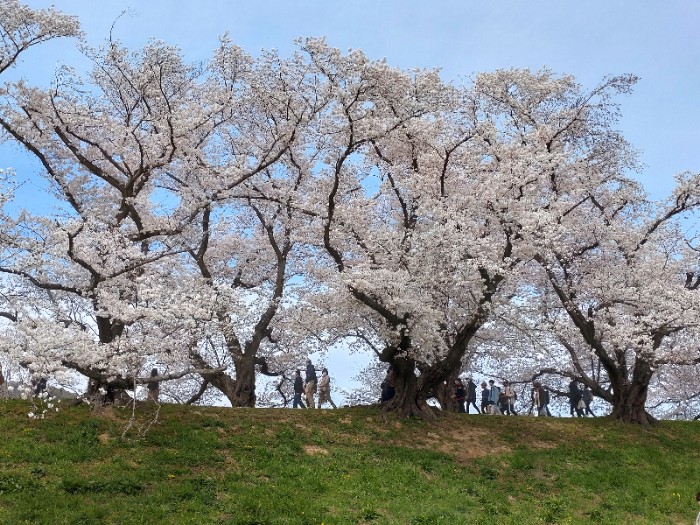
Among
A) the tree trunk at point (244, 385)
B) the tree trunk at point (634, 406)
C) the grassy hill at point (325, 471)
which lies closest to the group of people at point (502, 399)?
the tree trunk at point (634, 406)

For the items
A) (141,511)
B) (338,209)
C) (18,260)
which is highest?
(338,209)

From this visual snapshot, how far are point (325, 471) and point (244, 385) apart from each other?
9.06 m

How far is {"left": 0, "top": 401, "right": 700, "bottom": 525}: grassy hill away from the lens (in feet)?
53.4

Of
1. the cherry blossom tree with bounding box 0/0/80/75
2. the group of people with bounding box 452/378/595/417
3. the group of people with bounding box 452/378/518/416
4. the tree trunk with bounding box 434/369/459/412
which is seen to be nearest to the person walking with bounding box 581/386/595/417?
the group of people with bounding box 452/378/595/417

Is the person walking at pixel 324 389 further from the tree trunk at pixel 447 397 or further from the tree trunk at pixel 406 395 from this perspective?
the tree trunk at pixel 447 397

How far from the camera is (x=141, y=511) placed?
15742 mm

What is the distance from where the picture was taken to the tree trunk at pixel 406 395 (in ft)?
81.2

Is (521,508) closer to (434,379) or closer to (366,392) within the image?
(434,379)

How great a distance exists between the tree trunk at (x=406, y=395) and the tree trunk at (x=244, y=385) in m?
5.76

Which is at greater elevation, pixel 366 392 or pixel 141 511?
pixel 366 392

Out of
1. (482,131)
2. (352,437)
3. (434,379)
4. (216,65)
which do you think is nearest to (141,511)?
(352,437)

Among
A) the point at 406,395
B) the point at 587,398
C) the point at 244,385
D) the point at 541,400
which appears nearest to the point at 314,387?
the point at 244,385

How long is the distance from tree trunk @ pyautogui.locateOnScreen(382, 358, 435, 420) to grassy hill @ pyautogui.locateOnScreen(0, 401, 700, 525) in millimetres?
571

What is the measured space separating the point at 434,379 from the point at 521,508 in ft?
24.1
